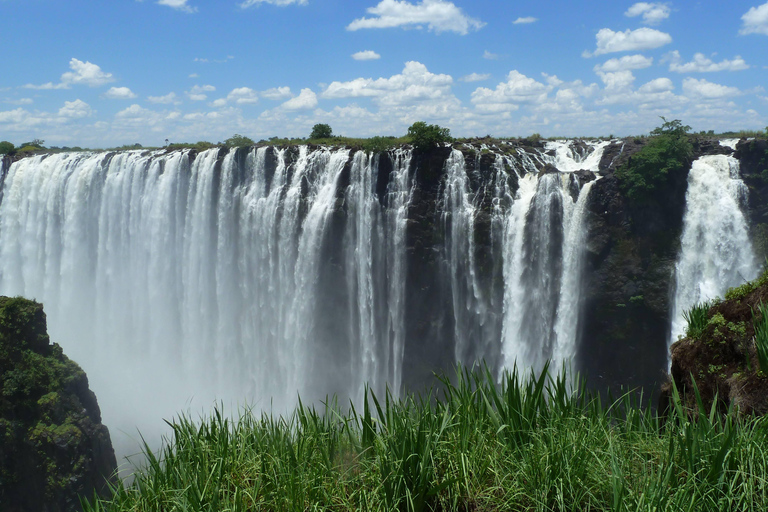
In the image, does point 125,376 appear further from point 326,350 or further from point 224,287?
point 326,350

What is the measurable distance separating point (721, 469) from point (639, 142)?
71.0 feet

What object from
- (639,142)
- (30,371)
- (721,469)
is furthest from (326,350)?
(721,469)

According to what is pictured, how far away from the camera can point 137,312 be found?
29453mm

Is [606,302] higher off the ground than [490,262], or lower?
lower

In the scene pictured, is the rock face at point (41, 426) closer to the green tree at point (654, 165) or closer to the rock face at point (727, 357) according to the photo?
the rock face at point (727, 357)

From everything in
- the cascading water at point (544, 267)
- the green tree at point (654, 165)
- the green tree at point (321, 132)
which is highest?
the green tree at point (321, 132)

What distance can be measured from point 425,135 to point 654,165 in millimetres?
8988

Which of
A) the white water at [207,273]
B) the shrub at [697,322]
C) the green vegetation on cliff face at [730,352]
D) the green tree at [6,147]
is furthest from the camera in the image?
the green tree at [6,147]

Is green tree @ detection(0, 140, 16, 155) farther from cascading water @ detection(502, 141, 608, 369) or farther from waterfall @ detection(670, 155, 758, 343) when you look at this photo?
waterfall @ detection(670, 155, 758, 343)

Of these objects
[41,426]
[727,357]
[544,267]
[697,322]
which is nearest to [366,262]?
[544,267]

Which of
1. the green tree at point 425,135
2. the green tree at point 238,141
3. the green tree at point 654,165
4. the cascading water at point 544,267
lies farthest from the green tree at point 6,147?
the green tree at point 654,165

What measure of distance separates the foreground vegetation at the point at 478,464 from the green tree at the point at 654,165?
16866 millimetres

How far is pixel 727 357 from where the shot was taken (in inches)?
264

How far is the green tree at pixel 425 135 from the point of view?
23.0m
